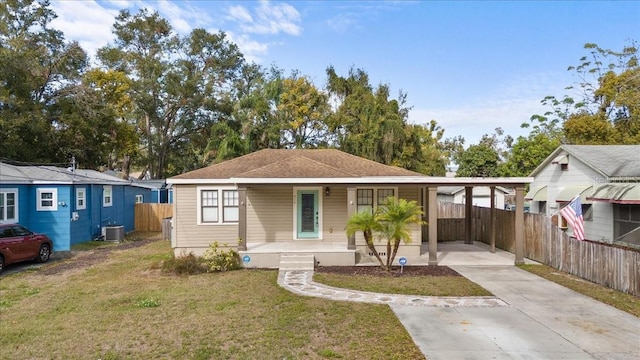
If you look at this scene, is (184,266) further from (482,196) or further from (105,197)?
(482,196)

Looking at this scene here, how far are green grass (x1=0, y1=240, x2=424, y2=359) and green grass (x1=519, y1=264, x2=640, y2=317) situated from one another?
16.8 ft

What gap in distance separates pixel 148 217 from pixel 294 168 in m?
14.1

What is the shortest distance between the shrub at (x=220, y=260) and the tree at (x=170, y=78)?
88.5ft

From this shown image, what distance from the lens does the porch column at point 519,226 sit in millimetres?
12414

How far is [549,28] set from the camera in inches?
685

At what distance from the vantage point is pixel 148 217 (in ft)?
77.7

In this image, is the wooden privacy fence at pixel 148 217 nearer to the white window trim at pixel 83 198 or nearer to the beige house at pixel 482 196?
the white window trim at pixel 83 198

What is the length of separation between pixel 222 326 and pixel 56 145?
27.1 metres

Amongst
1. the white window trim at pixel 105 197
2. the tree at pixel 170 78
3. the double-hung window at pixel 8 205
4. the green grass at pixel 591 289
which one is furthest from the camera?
the tree at pixel 170 78

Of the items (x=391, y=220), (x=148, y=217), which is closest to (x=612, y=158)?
(x=391, y=220)

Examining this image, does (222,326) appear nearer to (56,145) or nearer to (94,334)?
(94,334)

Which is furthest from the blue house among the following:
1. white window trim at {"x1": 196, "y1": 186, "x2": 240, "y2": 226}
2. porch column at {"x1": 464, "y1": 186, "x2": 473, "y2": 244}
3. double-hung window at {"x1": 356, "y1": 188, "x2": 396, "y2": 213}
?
porch column at {"x1": 464, "y1": 186, "x2": 473, "y2": 244}

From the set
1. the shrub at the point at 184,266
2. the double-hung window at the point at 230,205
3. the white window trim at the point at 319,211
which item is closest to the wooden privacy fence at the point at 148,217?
the double-hung window at the point at 230,205

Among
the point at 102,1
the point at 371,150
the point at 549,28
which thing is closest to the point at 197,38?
the point at 371,150
